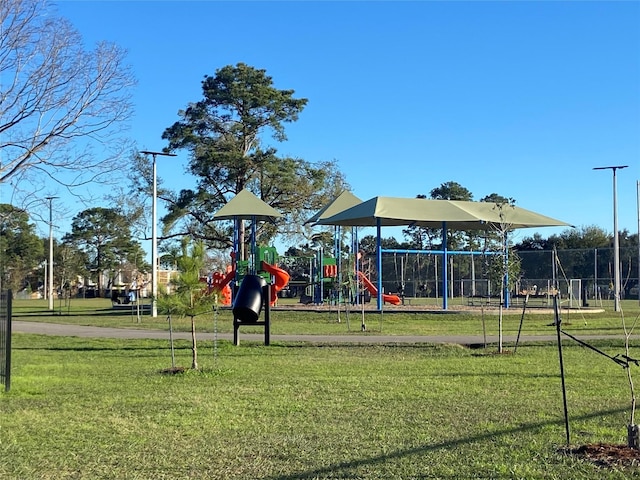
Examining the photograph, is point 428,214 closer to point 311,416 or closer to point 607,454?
point 311,416

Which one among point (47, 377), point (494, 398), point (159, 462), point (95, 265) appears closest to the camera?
point (159, 462)

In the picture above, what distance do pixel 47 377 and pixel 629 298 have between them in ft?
163

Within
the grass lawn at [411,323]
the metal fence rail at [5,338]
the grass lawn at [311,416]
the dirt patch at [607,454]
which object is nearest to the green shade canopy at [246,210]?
the grass lawn at [411,323]

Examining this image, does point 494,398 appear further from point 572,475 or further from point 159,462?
point 159,462

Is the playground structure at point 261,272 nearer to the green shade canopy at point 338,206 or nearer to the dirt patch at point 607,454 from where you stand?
the green shade canopy at point 338,206

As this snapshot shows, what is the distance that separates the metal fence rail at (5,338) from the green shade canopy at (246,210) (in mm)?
25087

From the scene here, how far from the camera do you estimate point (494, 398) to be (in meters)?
10.1

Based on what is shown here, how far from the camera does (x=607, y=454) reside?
21.8ft

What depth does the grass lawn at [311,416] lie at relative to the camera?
6496mm

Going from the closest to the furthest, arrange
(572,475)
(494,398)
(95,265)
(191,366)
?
1. (572,475)
2. (494,398)
3. (191,366)
4. (95,265)

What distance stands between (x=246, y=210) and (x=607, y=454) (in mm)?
31667

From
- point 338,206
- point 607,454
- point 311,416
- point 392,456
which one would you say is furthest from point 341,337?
point 338,206

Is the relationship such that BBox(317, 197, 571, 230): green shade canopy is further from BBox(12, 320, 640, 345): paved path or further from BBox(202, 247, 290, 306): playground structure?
BBox(12, 320, 640, 345): paved path

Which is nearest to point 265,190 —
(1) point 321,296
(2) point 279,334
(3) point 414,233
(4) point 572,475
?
(1) point 321,296
